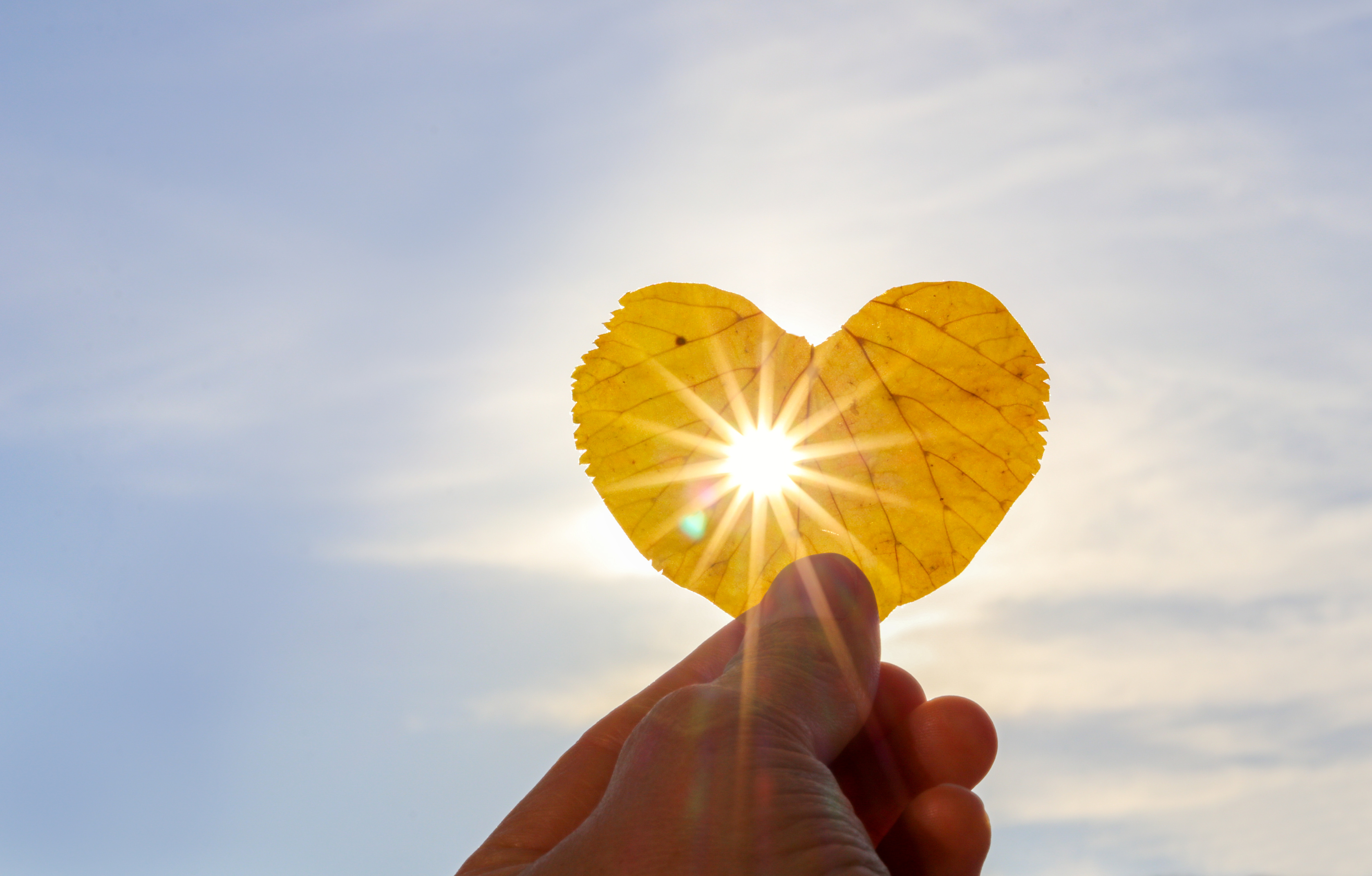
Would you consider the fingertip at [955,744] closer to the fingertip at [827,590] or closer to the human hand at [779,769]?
the human hand at [779,769]

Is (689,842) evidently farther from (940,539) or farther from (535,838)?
(940,539)

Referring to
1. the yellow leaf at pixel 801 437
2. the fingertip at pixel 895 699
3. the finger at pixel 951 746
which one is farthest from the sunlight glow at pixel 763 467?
the finger at pixel 951 746

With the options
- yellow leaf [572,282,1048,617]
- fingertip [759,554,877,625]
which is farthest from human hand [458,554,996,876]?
yellow leaf [572,282,1048,617]

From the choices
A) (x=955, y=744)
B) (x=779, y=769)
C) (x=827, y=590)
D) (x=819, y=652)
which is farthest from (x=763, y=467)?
(x=955, y=744)

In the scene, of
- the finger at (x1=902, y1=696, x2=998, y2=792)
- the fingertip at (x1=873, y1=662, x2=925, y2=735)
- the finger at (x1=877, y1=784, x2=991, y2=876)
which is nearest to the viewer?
the finger at (x1=877, y1=784, x2=991, y2=876)

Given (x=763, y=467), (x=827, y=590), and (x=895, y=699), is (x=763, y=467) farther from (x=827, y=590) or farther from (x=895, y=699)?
(x=895, y=699)

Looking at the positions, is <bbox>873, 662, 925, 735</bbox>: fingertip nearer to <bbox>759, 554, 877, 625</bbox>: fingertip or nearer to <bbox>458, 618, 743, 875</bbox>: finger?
<bbox>458, 618, 743, 875</bbox>: finger
